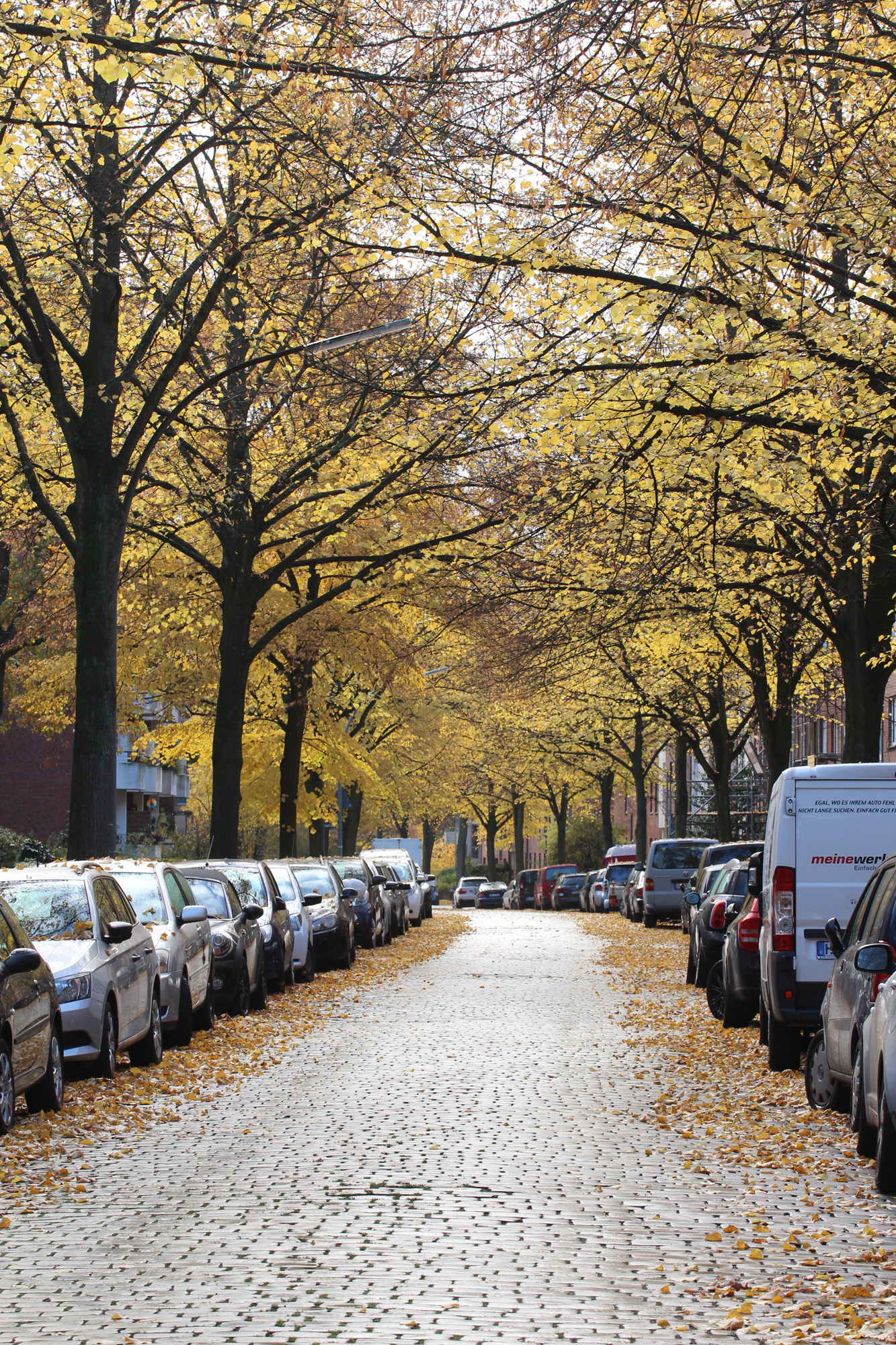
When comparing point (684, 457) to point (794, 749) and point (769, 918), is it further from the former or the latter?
point (794, 749)

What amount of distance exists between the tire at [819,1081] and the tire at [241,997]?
23.1ft

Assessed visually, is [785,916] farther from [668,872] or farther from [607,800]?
[607,800]

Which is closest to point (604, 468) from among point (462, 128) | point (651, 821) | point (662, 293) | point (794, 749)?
point (662, 293)

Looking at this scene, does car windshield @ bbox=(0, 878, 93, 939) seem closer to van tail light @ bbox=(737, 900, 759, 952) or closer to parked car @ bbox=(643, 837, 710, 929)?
van tail light @ bbox=(737, 900, 759, 952)

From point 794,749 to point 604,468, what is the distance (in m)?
47.5

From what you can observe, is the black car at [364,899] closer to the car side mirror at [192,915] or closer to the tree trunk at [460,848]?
the car side mirror at [192,915]

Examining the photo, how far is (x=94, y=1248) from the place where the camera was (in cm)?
685

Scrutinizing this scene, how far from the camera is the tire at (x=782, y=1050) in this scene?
1276 centimetres

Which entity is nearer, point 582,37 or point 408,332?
point 582,37

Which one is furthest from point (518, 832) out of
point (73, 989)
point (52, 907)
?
point (73, 989)

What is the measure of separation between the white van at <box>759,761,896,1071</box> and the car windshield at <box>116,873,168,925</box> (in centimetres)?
520

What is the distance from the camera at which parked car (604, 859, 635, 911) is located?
2014 inches

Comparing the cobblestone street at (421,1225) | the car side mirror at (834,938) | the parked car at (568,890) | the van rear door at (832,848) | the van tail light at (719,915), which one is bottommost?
the parked car at (568,890)

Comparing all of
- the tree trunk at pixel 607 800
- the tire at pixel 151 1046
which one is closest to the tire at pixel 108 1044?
the tire at pixel 151 1046
